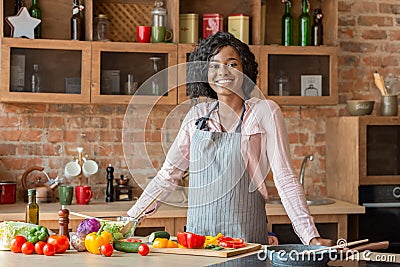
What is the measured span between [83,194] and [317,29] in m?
1.98

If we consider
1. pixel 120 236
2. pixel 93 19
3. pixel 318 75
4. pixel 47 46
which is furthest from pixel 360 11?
pixel 120 236

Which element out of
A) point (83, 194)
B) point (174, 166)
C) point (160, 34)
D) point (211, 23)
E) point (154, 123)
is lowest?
point (83, 194)

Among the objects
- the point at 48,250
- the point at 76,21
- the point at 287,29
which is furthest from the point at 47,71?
the point at 48,250

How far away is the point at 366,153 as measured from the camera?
15.8ft

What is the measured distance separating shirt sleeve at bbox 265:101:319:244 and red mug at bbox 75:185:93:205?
184 cm

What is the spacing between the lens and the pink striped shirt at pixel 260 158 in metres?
3.01

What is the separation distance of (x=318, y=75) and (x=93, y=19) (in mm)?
1571

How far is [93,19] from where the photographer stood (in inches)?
191

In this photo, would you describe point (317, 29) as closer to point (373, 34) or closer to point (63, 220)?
point (373, 34)

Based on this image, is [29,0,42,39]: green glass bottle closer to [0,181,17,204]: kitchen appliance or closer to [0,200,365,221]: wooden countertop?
[0,181,17,204]: kitchen appliance

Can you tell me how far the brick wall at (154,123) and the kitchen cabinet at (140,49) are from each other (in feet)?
1.07

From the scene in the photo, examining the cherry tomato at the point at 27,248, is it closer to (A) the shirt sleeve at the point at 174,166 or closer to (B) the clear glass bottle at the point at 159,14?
(A) the shirt sleeve at the point at 174,166

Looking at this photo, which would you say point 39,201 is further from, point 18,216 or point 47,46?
point 47,46

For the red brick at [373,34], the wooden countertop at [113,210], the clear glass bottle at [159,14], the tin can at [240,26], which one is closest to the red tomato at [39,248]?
the wooden countertop at [113,210]
